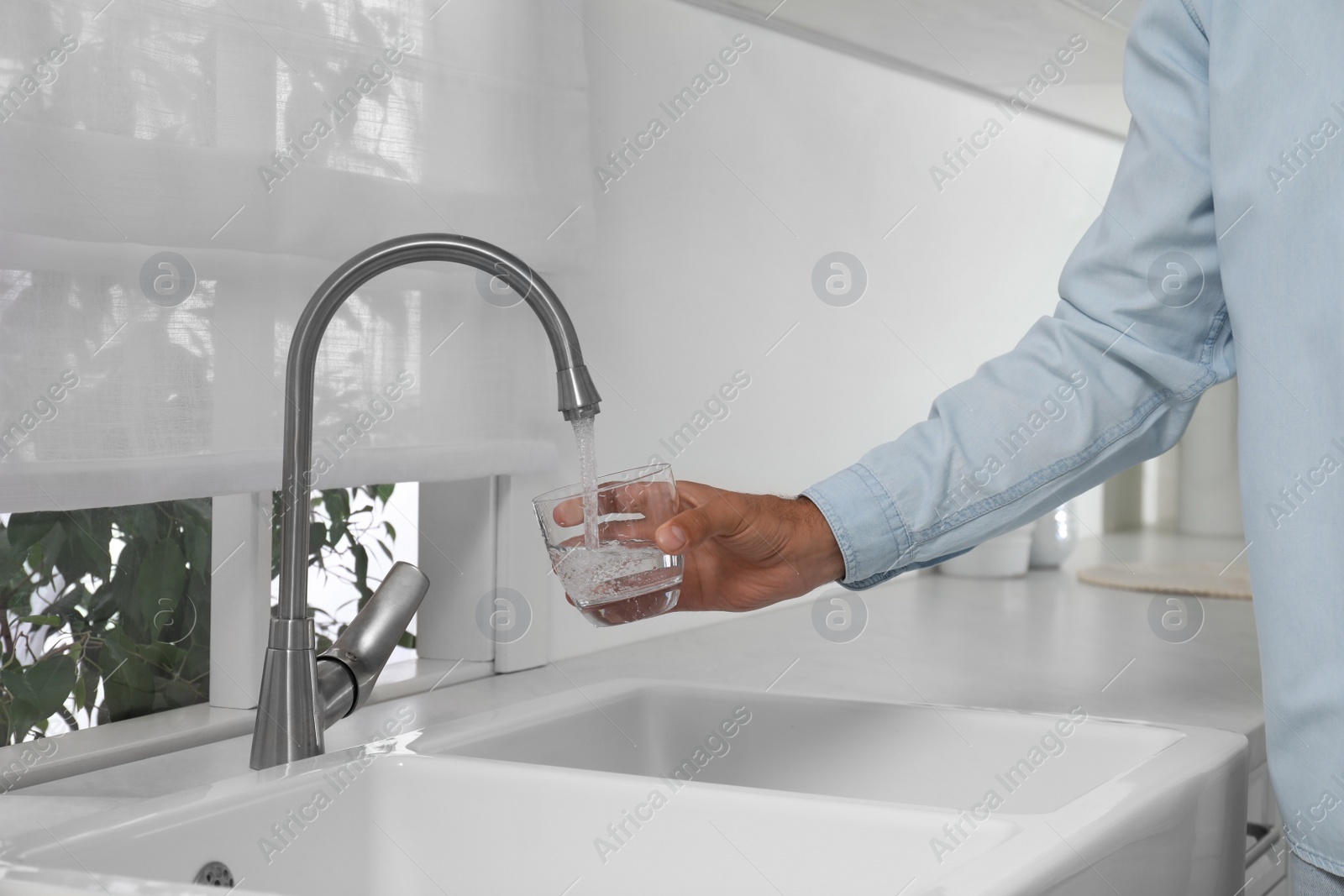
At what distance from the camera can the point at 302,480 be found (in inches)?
30.3

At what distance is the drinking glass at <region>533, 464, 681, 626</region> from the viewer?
0.73 m

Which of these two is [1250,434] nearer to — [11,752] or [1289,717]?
[1289,717]

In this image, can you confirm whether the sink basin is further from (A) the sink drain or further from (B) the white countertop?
(A) the sink drain

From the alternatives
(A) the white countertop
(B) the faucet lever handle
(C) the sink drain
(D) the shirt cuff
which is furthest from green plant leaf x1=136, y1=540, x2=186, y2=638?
(D) the shirt cuff

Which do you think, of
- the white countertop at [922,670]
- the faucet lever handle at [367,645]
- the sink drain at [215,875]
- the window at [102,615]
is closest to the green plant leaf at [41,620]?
the window at [102,615]

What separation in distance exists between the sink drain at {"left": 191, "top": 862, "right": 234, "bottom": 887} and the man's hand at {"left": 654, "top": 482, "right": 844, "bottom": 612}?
0.32 m

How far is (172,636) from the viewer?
1.03m

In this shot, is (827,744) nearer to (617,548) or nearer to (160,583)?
(617,548)

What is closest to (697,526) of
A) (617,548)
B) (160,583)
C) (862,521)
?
(617,548)

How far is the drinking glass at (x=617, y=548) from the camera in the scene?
28.8 inches

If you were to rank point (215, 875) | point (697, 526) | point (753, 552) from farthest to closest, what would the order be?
point (753, 552), point (697, 526), point (215, 875)

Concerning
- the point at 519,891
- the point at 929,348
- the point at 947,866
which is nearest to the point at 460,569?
the point at 519,891

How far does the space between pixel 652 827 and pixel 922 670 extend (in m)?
0.64

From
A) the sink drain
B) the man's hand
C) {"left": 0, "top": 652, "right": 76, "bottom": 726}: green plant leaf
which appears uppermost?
the man's hand
